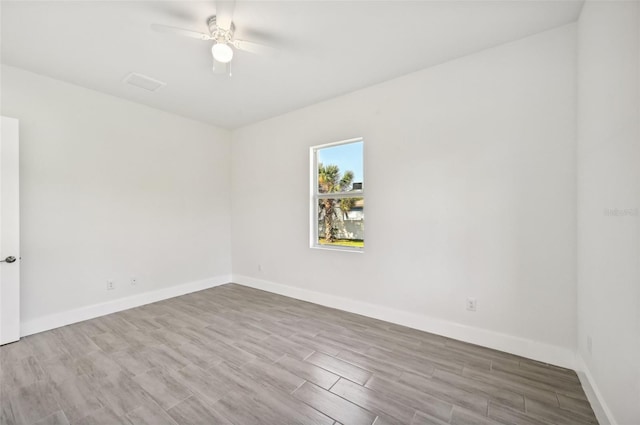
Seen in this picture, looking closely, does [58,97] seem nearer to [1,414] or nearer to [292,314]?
[1,414]

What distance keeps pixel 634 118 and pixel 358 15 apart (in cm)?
179

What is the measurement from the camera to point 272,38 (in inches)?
90.4

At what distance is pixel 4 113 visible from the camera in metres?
2.66

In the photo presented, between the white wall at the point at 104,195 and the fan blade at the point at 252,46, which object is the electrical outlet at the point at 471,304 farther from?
the white wall at the point at 104,195

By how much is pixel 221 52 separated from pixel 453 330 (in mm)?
3210

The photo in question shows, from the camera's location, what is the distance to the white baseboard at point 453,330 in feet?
7.04

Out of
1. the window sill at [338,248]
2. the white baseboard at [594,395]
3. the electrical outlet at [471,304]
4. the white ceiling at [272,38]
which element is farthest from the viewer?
the window sill at [338,248]

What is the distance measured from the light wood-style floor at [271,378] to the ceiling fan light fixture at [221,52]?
2458 mm

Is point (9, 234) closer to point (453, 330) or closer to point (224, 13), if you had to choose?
point (224, 13)

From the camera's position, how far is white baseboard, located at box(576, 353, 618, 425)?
1505mm

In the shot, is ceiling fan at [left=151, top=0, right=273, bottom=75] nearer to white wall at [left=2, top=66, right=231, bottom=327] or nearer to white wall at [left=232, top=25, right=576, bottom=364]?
white wall at [left=232, top=25, right=576, bottom=364]

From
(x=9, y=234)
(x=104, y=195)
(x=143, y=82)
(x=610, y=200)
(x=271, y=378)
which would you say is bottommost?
(x=271, y=378)

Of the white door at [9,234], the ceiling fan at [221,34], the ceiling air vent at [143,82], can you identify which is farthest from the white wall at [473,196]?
the white door at [9,234]

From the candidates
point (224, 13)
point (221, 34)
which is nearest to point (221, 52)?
point (221, 34)
